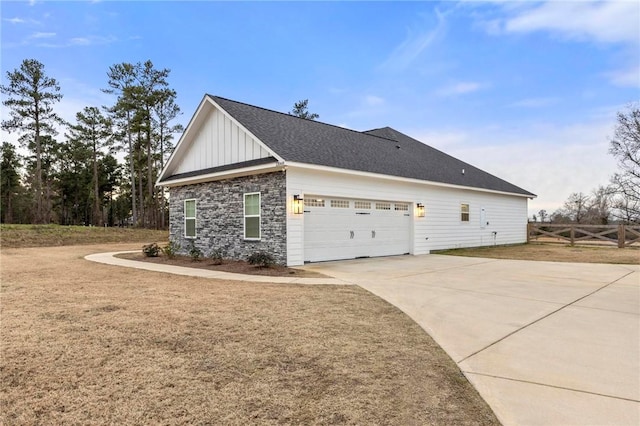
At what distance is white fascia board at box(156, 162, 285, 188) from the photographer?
10.8 metres

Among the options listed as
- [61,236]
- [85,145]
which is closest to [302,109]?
[85,145]

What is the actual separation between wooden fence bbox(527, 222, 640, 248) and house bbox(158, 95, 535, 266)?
23.1 feet

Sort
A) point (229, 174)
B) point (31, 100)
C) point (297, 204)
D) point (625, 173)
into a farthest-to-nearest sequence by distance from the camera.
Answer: point (31, 100), point (625, 173), point (229, 174), point (297, 204)

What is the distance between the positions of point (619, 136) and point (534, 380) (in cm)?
3050

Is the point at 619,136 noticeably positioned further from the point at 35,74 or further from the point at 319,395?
the point at 35,74

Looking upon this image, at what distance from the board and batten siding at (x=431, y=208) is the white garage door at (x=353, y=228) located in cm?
32

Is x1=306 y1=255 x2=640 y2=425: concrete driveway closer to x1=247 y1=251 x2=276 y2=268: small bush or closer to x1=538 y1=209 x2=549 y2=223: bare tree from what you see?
x1=247 y1=251 x2=276 y2=268: small bush

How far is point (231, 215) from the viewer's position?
500 inches

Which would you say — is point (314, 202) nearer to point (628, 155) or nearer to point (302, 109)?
point (628, 155)

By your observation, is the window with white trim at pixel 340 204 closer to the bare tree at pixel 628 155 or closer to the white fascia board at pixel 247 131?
the white fascia board at pixel 247 131

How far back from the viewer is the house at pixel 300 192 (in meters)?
11.2

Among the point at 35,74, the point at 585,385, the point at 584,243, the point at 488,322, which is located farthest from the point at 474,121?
the point at 35,74

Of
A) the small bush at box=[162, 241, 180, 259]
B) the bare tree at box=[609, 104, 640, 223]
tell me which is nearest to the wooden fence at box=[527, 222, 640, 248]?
the bare tree at box=[609, 104, 640, 223]

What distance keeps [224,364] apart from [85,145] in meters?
46.4
